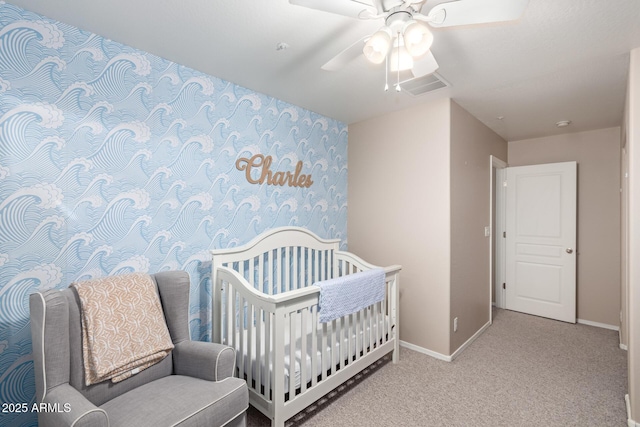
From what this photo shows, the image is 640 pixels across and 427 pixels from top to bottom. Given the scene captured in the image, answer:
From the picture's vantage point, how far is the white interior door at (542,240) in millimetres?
3764

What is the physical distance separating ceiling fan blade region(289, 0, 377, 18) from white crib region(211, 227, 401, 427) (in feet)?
4.66

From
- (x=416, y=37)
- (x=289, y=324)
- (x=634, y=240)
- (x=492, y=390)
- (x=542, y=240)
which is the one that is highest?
(x=416, y=37)

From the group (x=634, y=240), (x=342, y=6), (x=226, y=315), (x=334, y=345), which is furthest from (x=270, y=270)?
(x=634, y=240)

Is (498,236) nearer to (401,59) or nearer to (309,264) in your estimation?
(309,264)

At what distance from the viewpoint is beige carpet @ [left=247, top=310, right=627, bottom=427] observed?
1991 mm

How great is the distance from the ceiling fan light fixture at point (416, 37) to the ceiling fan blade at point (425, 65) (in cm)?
29

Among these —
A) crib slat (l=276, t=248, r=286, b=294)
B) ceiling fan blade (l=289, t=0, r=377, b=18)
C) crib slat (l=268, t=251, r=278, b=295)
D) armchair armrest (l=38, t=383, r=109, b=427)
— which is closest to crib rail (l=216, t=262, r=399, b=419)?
crib slat (l=268, t=251, r=278, b=295)

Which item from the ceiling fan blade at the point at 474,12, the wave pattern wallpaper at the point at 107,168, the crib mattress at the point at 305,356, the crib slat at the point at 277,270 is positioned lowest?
the crib mattress at the point at 305,356

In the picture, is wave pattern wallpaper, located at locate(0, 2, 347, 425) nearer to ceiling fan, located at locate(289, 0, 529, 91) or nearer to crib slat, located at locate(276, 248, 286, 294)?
crib slat, located at locate(276, 248, 286, 294)

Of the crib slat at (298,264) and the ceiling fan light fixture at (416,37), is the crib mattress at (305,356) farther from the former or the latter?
the ceiling fan light fixture at (416,37)

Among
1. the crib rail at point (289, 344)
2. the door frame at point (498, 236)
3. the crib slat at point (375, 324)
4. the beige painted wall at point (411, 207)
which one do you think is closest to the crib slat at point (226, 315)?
the crib rail at point (289, 344)

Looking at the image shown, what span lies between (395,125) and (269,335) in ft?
7.69

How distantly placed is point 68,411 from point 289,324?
103 cm

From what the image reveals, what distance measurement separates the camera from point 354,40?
73.8 inches
